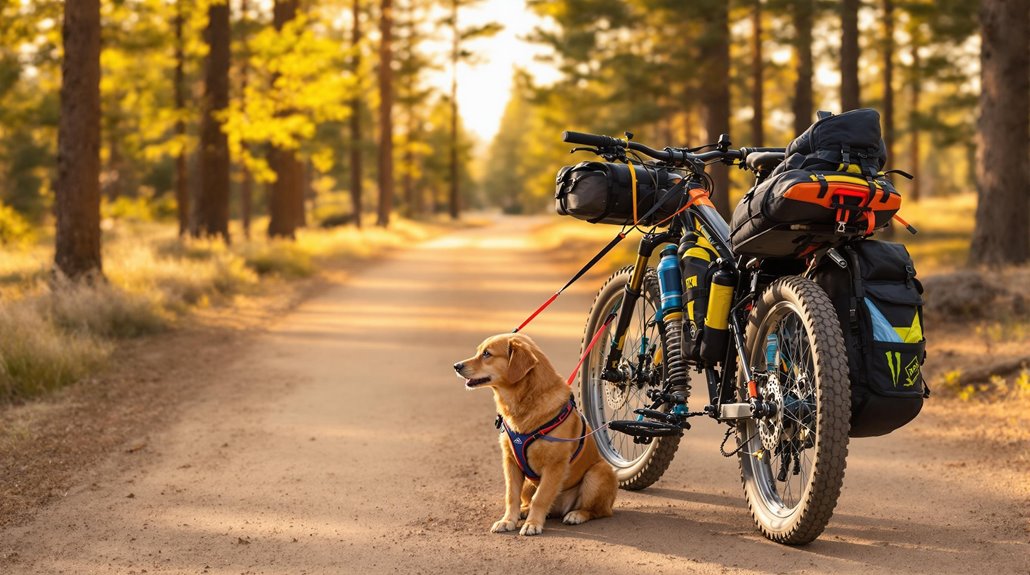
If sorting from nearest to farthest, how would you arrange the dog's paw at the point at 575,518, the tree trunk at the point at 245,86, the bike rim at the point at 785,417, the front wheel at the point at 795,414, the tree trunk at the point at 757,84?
the front wheel at the point at 795,414
the bike rim at the point at 785,417
the dog's paw at the point at 575,518
the tree trunk at the point at 245,86
the tree trunk at the point at 757,84

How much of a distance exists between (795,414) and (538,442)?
1315mm

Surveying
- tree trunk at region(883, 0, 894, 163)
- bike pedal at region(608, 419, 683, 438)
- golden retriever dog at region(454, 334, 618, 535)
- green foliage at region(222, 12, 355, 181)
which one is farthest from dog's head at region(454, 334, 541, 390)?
tree trunk at region(883, 0, 894, 163)

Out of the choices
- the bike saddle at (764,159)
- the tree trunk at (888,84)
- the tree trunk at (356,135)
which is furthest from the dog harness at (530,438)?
the tree trunk at (356,135)

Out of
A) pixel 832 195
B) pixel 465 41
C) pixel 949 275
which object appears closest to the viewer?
pixel 832 195

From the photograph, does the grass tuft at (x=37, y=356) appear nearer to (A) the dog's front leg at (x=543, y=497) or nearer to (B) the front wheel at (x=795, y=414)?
(A) the dog's front leg at (x=543, y=497)

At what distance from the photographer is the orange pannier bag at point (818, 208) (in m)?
4.33

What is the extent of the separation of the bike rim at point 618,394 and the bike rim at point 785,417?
853 millimetres

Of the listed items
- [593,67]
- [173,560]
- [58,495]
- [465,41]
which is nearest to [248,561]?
[173,560]

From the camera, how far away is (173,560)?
472 cm

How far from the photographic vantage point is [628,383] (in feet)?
20.0

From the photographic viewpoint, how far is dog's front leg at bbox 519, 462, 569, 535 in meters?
5.07

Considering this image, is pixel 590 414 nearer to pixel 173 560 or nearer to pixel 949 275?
pixel 173 560

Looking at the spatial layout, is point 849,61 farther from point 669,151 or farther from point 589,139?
point 589,139

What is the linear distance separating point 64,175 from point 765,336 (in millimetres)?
11764
